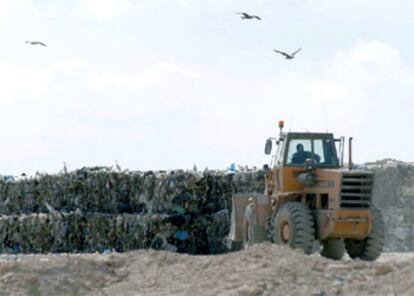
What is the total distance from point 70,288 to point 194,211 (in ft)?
34.8

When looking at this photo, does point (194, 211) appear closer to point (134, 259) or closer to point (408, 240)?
point (408, 240)

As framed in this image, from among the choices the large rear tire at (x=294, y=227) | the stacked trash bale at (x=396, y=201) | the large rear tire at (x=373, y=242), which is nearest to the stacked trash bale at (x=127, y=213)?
the stacked trash bale at (x=396, y=201)

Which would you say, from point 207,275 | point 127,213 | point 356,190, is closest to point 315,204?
point 356,190

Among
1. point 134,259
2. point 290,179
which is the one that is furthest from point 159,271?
point 290,179

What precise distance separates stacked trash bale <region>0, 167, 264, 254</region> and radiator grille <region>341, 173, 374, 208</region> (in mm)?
7203

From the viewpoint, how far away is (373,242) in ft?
65.7

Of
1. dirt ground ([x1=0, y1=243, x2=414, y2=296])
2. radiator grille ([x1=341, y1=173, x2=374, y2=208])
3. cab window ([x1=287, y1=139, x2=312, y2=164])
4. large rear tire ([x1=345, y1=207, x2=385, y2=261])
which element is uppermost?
cab window ([x1=287, y1=139, x2=312, y2=164])

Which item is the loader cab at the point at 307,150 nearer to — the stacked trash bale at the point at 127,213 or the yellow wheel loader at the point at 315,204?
the yellow wheel loader at the point at 315,204

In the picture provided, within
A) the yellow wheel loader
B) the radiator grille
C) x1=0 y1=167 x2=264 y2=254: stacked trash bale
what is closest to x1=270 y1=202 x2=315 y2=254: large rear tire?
the yellow wheel loader

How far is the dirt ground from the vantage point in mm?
14375

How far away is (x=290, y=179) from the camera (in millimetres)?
20094

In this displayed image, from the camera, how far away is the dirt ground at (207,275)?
14.4m

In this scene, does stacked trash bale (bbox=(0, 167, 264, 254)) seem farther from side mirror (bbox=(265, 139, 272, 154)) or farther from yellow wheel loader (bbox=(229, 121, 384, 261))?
side mirror (bbox=(265, 139, 272, 154))

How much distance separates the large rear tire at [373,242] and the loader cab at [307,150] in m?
1.27
